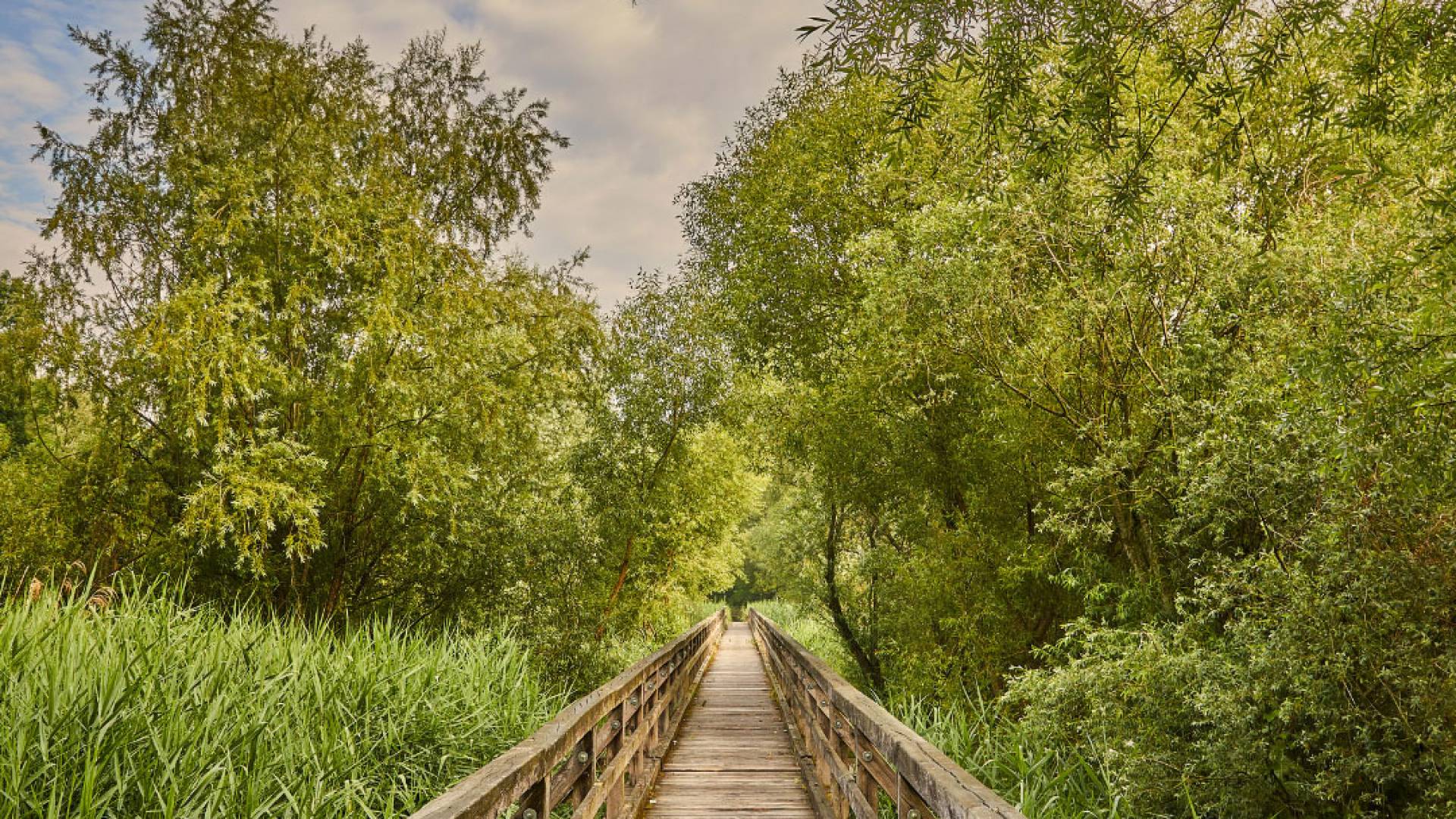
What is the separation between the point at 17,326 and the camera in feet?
24.4

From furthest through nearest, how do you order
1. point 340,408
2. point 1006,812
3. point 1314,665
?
1. point 340,408
2. point 1314,665
3. point 1006,812

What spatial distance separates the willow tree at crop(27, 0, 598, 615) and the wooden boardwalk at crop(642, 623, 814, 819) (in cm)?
400

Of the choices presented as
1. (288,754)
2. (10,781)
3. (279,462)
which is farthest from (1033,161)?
(279,462)

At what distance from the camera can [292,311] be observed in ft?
25.9

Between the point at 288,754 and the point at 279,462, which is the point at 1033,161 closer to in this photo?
the point at 288,754

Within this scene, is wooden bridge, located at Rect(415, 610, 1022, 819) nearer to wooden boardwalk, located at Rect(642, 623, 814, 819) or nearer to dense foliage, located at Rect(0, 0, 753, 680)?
wooden boardwalk, located at Rect(642, 623, 814, 819)

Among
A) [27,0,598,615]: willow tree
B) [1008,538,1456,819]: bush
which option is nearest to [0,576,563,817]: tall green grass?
[27,0,598,615]: willow tree

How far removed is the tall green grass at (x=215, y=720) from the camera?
9.30ft

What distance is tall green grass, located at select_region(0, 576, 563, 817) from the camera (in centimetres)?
284

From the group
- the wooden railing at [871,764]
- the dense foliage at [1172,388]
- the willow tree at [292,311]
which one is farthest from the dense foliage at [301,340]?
the wooden railing at [871,764]

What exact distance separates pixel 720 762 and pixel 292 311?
6.46 m

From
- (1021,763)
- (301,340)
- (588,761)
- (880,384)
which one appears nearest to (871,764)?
(588,761)

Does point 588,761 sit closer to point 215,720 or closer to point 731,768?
point 215,720

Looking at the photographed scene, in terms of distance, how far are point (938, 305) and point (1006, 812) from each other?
5.54m
